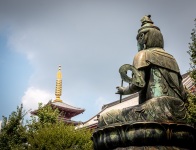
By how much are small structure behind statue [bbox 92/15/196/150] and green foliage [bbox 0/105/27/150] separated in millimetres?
17199

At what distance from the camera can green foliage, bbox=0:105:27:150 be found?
22158mm

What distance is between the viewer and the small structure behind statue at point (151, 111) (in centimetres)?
539

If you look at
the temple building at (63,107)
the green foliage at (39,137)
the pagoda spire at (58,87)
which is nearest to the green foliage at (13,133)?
the green foliage at (39,137)

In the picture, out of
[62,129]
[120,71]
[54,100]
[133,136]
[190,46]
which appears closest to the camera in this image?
[133,136]

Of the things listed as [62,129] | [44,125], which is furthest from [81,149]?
[44,125]

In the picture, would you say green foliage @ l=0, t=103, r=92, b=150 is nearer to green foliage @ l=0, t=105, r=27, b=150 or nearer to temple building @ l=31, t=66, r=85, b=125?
green foliage @ l=0, t=105, r=27, b=150

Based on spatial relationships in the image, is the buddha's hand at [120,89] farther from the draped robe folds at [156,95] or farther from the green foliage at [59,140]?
the green foliage at [59,140]

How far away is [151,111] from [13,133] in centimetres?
1883

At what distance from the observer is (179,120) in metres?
5.73

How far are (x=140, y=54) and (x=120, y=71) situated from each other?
1.90 ft

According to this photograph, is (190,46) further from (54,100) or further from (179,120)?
(54,100)

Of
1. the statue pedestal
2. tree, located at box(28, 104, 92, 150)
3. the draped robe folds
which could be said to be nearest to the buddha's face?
the draped robe folds

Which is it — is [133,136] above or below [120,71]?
below

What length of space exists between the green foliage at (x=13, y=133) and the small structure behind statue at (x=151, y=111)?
17.2 m
